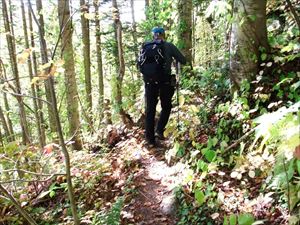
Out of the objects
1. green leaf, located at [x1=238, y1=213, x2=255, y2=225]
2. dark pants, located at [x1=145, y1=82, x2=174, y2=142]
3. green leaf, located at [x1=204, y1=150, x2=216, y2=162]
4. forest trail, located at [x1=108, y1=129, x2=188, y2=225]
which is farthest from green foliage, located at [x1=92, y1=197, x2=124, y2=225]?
dark pants, located at [x1=145, y1=82, x2=174, y2=142]

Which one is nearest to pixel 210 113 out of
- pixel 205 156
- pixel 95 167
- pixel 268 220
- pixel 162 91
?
pixel 162 91

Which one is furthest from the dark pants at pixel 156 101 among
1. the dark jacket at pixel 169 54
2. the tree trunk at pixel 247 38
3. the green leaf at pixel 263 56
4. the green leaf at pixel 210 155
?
the green leaf at pixel 210 155

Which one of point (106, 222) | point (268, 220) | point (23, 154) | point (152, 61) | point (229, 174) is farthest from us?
point (152, 61)

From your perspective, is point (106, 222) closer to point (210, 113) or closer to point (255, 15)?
point (210, 113)

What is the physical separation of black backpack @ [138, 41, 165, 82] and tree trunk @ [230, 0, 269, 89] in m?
1.24

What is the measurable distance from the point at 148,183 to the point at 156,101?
5.36ft

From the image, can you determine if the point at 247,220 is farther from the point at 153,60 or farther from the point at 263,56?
the point at 153,60

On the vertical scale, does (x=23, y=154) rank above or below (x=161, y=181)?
above

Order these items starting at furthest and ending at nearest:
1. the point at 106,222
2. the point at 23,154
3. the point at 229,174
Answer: the point at 23,154 < the point at 229,174 < the point at 106,222

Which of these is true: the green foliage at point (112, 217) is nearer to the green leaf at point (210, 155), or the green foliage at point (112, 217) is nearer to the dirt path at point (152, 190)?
the dirt path at point (152, 190)

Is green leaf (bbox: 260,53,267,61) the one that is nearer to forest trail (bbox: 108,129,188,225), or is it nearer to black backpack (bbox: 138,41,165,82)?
black backpack (bbox: 138,41,165,82)

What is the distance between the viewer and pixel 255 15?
5.03 metres

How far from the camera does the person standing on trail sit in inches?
232

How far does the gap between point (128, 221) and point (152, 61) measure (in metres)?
2.75
